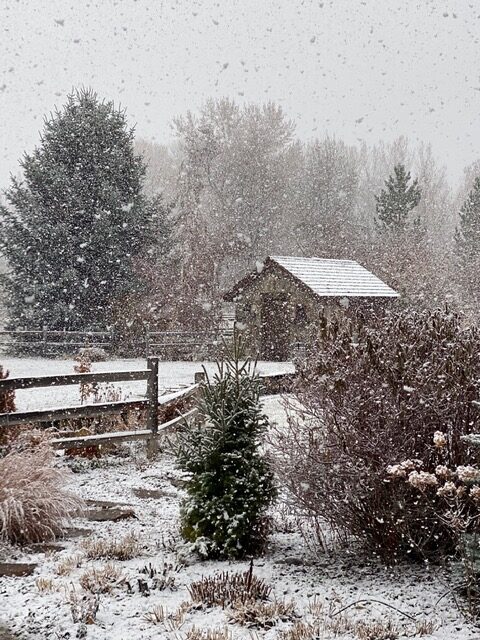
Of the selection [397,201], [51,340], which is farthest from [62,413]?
[397,201]

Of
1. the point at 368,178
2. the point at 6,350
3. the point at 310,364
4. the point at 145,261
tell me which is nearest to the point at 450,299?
the point at 145,261

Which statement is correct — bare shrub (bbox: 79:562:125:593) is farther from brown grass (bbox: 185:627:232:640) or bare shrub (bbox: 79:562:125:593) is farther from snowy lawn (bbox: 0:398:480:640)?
brown grass (bbox: 185:627:232:640)

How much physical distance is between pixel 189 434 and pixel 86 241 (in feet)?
72.4

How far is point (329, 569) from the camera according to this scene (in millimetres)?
4770

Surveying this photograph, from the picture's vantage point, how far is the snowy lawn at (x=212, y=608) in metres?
3.80

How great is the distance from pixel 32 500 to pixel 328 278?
19.7 meters

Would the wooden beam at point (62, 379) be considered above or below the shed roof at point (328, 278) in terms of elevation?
below

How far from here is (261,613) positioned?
3918 mm

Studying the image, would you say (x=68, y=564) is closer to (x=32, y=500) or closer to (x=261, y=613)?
(x=32, y=500)

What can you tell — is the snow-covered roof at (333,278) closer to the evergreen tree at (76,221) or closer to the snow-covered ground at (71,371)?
the snow-covered ground at (71,371)

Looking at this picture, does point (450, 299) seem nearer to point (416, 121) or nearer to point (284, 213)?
point (284, 213)

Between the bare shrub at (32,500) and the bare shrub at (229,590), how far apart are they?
1.76m

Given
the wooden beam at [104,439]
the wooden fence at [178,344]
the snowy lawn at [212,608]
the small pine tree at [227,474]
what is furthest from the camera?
the wooden fence at [178,344]

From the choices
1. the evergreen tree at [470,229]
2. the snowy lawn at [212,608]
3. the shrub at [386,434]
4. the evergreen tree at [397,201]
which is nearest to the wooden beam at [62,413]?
the snowy lawn at [212,608]
